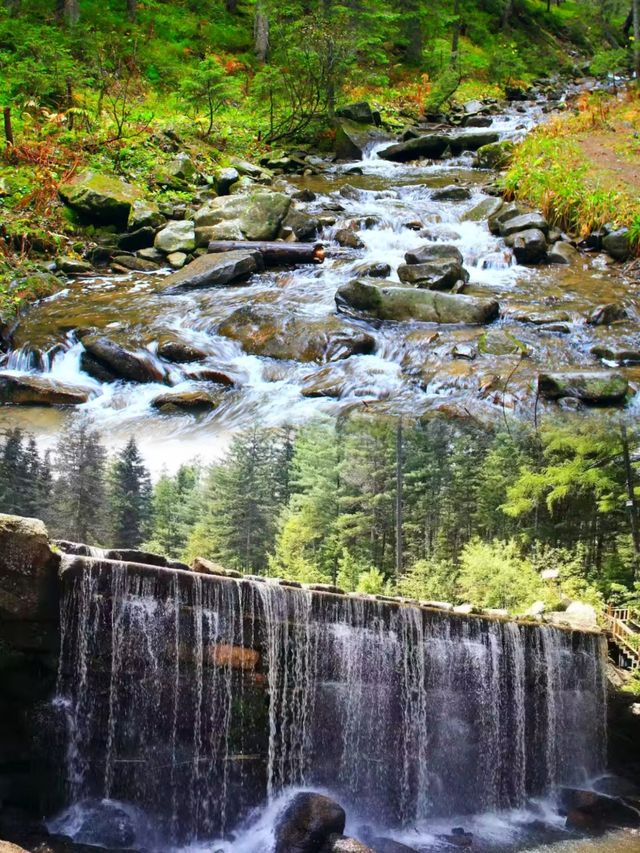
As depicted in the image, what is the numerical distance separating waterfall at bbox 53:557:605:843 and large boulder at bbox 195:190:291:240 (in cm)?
714

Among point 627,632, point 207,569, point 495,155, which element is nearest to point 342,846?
point 207,569

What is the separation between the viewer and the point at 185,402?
698 centimetres

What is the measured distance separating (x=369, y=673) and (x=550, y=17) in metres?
44.0

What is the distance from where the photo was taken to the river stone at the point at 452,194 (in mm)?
15836

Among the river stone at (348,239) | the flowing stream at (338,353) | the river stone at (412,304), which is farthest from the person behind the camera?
the river stone at (348,239)

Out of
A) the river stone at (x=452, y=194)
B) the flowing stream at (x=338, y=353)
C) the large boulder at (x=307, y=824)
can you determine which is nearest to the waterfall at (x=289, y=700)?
the large boulder at (x=307, y=824)

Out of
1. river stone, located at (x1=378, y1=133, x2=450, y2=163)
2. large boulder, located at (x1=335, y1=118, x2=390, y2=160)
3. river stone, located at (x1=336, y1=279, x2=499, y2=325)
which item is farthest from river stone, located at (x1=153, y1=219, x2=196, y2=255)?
river stone, located at (x1=378, y1=133, x2=450, y2=163)

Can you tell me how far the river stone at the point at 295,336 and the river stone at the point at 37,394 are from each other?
2.17 meters

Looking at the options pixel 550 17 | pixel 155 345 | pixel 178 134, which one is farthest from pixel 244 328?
pixel 550 17

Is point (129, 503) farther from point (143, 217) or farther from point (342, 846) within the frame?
point (342, 846)

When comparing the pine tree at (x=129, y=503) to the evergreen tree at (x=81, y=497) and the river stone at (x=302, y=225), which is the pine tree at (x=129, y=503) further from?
the river stone at (x=302, y=225)

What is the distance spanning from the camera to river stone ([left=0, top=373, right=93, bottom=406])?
691cm

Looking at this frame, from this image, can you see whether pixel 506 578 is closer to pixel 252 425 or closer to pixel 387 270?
pixel 387 270

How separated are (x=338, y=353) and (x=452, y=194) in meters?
9.20
